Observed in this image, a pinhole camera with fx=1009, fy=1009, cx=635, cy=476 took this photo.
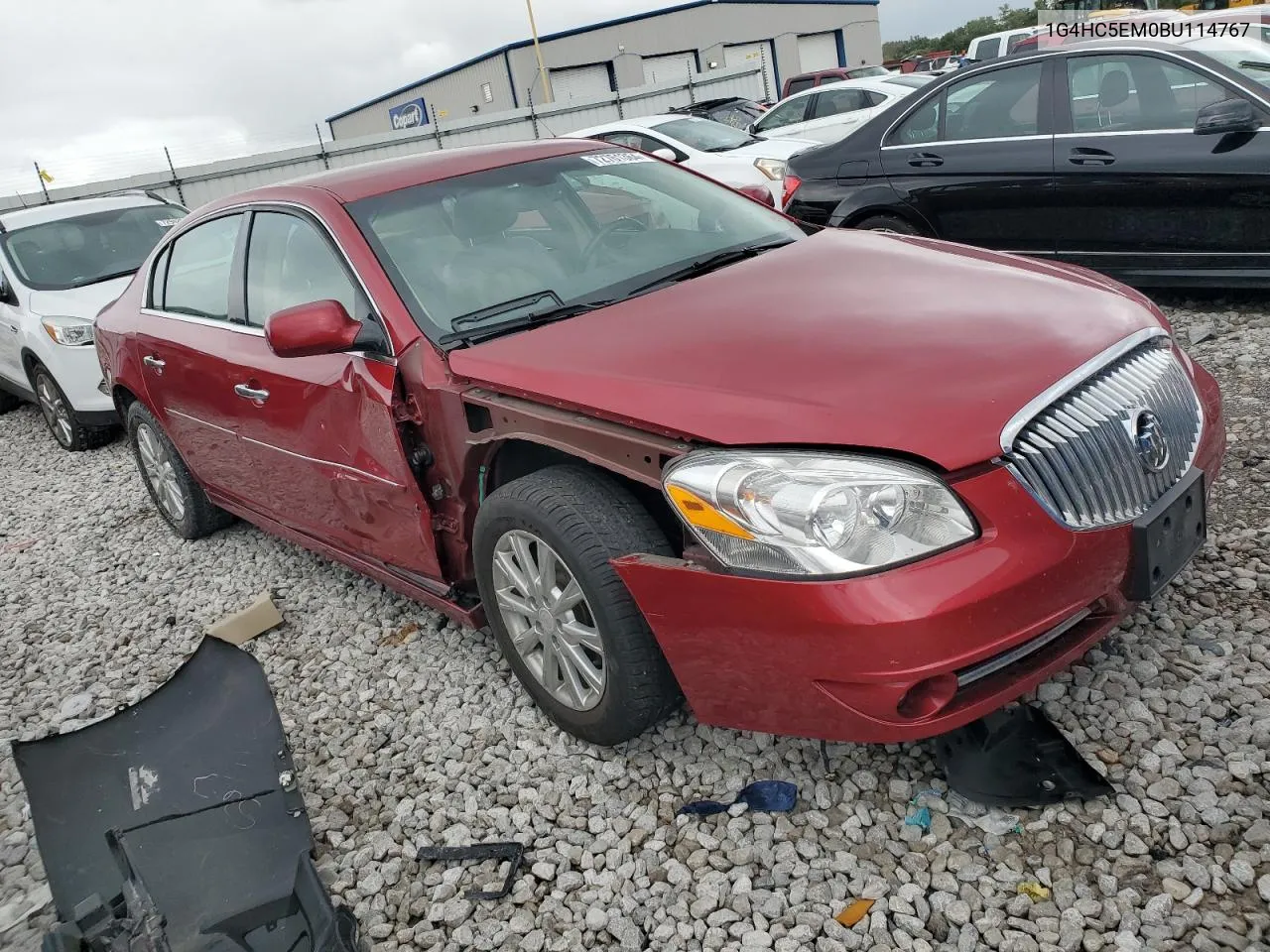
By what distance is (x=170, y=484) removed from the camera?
16.9 ft

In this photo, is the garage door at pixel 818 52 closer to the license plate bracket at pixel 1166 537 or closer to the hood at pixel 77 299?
the hood at pixel 77 299

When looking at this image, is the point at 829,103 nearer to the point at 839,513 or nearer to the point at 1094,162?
the point at 1094,162

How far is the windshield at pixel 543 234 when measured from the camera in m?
3.01

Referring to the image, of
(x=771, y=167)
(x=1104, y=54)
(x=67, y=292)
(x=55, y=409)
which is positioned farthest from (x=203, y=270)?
(x=771, y=167)

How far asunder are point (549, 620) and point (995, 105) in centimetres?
459

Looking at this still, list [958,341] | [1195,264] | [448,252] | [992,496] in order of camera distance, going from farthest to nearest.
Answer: [1195,264]
[448,252]
[958,341]
[992,496]

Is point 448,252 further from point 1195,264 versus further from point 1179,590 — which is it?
point 1195,264

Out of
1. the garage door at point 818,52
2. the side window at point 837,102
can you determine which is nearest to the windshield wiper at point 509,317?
the side window at point 837,102

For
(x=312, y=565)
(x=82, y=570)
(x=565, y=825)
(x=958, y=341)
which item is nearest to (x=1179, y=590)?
(x=958, y=341)

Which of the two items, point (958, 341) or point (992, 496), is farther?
point (958, 341)

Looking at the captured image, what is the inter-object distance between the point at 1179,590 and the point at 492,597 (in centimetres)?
206

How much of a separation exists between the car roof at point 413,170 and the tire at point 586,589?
128cm

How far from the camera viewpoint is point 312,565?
463cm

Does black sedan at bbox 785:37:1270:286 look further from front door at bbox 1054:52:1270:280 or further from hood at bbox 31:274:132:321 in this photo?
hood at bbox 31:274:132:321
